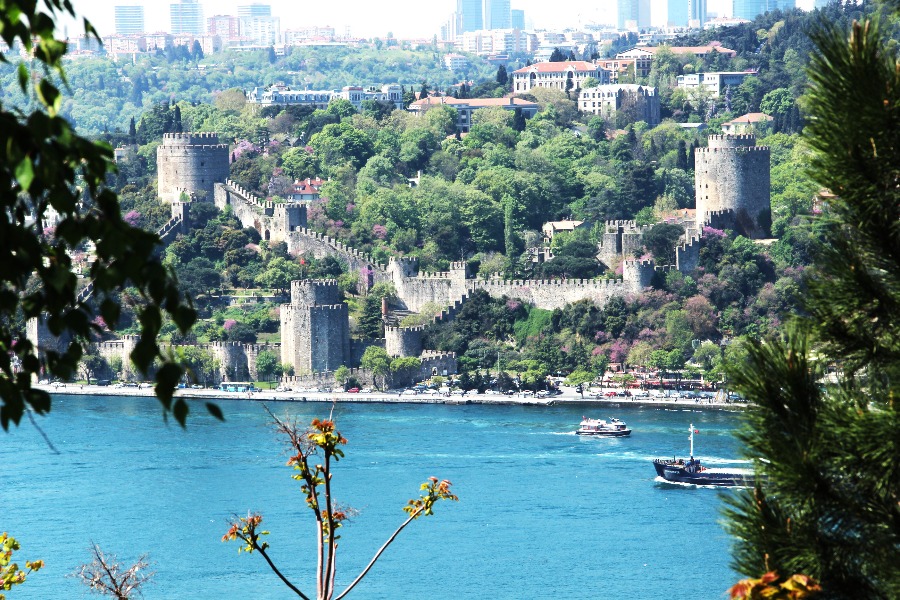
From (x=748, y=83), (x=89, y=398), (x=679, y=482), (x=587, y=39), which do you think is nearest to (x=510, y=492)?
(x=679, y=482)

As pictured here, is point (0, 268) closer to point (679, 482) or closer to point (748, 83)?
point (679, 482)

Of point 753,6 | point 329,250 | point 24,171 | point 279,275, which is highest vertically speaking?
point 753,6

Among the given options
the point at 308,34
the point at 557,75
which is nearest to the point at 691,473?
the point at 557,75

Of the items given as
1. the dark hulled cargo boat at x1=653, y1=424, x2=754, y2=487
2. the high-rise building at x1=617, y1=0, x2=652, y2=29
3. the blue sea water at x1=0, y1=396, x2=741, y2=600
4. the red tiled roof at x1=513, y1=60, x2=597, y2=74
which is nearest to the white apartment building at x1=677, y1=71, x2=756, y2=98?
the red tiled roof at x1=513, y1=60, x2=597, y2=74

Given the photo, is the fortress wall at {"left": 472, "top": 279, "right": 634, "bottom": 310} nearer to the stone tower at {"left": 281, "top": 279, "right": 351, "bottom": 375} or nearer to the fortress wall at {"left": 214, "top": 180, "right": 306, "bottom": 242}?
the stone tower at {"left": 281, "top": 279, "right": 351, "bottom": 375}

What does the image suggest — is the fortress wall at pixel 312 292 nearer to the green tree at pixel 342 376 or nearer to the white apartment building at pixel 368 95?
the green tree at pixel 342 376

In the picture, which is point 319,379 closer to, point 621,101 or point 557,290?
point 557,290

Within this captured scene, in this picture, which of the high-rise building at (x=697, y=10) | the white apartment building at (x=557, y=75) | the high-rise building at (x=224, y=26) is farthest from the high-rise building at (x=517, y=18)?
the white apartment building at (x=557, y=75)
